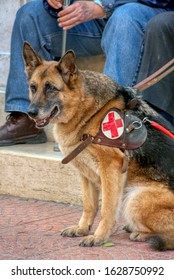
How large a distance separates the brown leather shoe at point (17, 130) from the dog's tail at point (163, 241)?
2183 millimetres

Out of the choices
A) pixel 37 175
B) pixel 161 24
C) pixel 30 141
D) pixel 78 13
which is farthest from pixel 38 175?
pixel 161 24

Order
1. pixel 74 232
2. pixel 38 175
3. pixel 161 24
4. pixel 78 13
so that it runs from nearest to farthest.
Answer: pixel 74 232, pixel 161 24, pixel 78 13, pixel 38 175

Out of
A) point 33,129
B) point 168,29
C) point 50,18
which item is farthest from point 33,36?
point 168,29

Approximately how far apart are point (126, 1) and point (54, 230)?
201 cm

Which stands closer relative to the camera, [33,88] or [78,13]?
[33,88]

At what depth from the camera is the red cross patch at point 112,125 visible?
15.3 feet

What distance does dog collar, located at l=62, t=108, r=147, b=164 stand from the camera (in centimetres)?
465

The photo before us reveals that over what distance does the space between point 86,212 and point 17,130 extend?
5.48 feet

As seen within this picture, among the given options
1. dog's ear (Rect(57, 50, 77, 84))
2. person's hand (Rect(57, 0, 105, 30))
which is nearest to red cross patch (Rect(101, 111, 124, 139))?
dog's ear (Rect(57, 50, 77, 84))

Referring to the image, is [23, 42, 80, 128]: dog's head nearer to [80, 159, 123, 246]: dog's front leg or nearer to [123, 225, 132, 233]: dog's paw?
[80, 159, 123, 246]: dog's front leg

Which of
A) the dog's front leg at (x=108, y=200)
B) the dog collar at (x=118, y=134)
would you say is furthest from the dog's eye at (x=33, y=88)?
the dog's front leg at (x=108, y=200)

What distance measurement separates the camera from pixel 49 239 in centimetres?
486

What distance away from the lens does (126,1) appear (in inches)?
227

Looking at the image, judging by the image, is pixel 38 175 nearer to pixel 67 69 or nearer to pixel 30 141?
pixel 30 141
